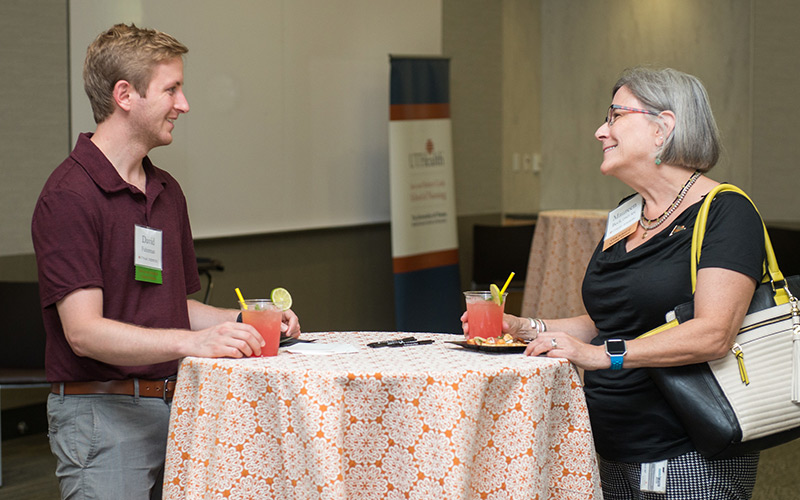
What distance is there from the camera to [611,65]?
877 cm

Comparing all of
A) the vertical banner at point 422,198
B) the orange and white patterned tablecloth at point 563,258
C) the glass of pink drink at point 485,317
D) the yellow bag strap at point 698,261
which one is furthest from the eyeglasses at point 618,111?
the vertical banner at point 422,198

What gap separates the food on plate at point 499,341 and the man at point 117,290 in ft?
1.73

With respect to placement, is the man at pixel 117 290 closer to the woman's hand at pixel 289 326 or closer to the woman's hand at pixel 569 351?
the woman's hand at pixel 289 326

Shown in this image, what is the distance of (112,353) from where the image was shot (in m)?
1.87

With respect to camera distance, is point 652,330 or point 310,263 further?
point 310,263

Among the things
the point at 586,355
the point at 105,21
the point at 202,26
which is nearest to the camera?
the point at 586,355

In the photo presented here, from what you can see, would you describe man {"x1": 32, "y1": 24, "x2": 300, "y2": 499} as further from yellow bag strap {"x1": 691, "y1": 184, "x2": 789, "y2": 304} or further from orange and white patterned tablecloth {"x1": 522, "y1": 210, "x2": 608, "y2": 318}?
orange and white patterned tablecloth {"x1": 522, "y1": 210, "x2": 608, "y2": 318}

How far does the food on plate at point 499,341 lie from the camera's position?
2.05 meters

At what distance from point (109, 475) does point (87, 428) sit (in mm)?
119

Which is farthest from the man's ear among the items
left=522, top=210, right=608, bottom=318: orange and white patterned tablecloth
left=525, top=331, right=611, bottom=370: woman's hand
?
left=522, top=210, right=608, bottom=318: orange and white patterned tablecloth

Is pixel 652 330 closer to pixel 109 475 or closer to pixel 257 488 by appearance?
pixel 257 488

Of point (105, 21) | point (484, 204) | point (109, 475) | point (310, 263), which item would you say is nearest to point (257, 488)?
point (109, 475)

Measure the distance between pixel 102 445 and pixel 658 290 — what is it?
1.34m

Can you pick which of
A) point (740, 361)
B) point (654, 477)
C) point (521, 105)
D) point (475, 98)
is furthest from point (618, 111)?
point (521, 105)
